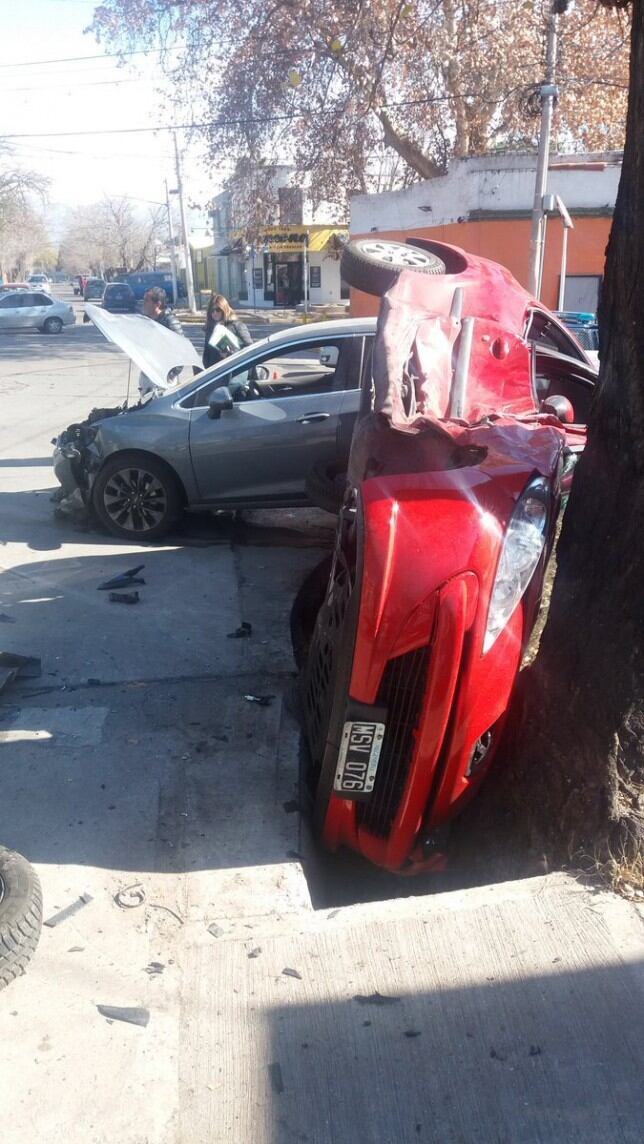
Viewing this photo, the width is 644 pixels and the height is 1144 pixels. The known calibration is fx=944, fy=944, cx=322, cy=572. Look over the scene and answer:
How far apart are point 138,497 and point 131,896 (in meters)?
4.99

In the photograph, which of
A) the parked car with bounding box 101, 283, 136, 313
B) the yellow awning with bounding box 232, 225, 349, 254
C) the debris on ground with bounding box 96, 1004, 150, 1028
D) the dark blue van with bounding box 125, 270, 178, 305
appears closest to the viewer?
the debris on ground with bounding box 96, 1004, 150, 1028

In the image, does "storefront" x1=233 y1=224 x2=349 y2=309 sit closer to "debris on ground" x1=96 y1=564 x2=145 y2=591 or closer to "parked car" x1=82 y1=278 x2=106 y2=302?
"parked car" x1=82 y1=278 x2=106 y2=302

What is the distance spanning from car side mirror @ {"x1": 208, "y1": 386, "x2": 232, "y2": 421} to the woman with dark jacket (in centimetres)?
264

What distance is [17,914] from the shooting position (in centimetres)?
284

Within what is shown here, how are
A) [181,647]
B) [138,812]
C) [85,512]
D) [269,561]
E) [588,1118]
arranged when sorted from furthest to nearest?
1. [85,512]
2. [269,561]
3. [181,647]
4. [138,812]
5. [588,1118]

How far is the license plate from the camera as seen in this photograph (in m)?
3.06

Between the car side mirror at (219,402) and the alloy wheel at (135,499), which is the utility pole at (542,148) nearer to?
the car side mirror at (219,402)

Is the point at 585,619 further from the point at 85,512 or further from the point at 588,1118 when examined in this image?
the point at 85,512

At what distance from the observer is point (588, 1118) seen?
2.28 meters

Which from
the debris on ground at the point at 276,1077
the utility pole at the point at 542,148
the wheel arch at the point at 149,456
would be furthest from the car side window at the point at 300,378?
the utility pole at the point at 542,148

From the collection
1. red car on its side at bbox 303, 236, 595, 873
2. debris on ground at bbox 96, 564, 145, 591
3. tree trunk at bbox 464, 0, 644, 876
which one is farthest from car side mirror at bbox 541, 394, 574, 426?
debris on ground at bbox 96, 564, 145, 591

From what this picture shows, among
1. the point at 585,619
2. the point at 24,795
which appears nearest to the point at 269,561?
the point at 24,795

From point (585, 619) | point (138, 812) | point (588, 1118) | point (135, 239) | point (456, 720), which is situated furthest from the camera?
point (135, 239)

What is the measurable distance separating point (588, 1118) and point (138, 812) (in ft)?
6.58
